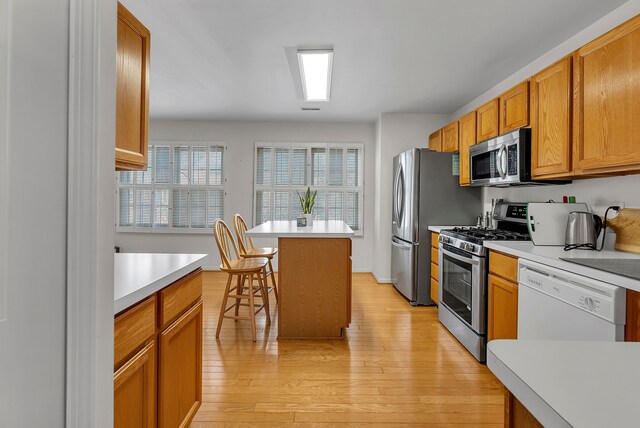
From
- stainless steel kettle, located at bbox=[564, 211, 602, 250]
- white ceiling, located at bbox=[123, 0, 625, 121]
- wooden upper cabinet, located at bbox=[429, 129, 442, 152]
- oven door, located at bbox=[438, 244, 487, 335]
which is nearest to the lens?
stainless steel kettle, located at bbox=[564, 211, 602, 250]

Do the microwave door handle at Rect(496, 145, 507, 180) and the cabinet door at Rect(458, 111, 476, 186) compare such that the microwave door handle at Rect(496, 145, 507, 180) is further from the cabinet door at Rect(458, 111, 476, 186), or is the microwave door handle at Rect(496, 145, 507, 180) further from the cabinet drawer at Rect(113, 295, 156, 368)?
the cabinet drawer at Rect(113, 295, 156, 368)

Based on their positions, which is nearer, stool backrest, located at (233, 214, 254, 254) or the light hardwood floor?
the light hardwood floor

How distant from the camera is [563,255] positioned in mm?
1974

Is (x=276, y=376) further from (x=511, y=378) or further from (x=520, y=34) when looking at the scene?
(x=520, y=34)

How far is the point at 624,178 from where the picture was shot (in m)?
2.27

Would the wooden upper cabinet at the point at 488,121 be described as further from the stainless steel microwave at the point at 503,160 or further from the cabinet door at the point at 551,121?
the cabinet door at the point at 551,121

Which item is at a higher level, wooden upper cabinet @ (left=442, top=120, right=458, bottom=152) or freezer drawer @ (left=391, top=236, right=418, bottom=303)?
wooden upper cabinet @ (left=442, top=120, right=458, bottom=152)

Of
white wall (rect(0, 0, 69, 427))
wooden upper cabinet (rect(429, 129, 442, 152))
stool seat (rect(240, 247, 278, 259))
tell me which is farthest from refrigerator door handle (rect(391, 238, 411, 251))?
white wall (rect(0, 0, 69, 427))

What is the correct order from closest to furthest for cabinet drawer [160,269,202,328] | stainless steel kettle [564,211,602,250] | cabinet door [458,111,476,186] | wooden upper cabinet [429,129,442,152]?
cabinet drawer [160,269,202,328] < stainless steel kettle [564,211,602,250] < cabinet door [458,111,476,186] < wooden upper cabinet [429,129,442,152]

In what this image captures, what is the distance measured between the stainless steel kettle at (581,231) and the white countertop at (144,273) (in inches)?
87.8

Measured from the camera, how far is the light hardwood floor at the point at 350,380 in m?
1.91

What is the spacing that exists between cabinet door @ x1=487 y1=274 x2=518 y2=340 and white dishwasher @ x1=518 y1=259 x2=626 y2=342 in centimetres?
10

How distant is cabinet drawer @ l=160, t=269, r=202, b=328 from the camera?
53.7 inches

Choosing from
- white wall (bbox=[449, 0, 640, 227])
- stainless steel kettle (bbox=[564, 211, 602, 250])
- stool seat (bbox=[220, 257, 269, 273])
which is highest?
white wall (bbox=[449, 0, 640, 227])
